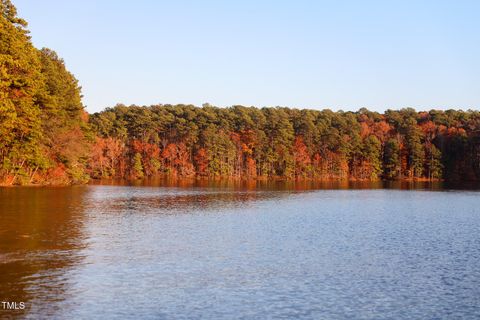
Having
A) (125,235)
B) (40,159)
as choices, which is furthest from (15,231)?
(40,159)

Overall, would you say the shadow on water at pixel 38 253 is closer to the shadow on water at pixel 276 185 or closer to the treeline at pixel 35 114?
the treeline at pixel 35 114

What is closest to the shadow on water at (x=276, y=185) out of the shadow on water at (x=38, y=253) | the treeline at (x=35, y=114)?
the treeline at (x=35, y=114)

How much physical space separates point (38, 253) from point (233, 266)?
8.89 meters

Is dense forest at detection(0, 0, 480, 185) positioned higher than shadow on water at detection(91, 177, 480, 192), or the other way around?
dense forest at detection(0, 0, 480, 185)

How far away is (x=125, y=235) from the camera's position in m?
29.3

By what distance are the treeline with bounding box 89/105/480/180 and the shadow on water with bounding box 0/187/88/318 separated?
3895 inches

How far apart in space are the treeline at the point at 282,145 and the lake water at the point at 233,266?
10105 centimetres

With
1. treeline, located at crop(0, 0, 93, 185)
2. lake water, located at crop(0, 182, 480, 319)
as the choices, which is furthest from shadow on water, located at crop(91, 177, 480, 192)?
lake water, located at crop(0, 182, 480, 319)

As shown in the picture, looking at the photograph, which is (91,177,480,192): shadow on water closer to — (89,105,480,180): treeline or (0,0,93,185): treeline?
(0,0,93,185): treeline

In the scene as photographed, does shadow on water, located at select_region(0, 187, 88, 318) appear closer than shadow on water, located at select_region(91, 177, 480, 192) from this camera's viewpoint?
Yes

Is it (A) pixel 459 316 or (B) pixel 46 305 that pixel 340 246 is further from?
(B) pixel 46 305

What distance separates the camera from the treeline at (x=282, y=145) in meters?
140

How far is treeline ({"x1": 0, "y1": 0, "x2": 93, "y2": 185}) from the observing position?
53.1 meters

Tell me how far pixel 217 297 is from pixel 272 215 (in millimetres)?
26106
